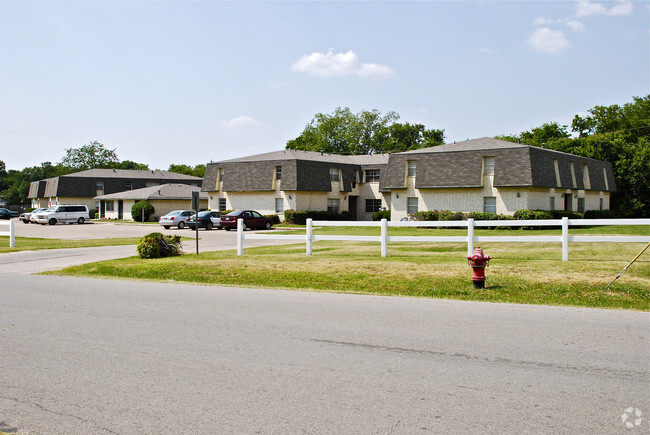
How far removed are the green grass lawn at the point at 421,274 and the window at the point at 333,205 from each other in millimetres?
33752

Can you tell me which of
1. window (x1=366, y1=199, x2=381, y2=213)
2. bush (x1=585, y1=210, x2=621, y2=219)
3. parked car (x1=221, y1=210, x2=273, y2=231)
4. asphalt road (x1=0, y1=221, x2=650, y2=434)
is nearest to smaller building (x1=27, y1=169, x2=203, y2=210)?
window (x1=366, y1=199, x2=381, y2=213)

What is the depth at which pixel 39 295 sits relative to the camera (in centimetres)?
1198

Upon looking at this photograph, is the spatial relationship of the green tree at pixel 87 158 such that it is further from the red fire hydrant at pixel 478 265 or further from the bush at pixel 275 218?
the red fire hydrant at pixel 478 265

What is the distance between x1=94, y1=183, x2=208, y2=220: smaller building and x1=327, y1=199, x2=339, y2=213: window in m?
15.6

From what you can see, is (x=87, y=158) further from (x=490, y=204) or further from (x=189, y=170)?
(x=490, y=204)

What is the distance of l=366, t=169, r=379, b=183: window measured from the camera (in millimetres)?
57656

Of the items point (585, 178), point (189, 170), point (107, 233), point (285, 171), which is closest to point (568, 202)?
point (585, 178)

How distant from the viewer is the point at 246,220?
42469mm

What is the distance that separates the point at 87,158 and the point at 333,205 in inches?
3466

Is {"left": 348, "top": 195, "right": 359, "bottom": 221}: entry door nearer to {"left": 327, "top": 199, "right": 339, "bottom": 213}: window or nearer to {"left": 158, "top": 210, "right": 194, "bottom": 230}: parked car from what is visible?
{"left": 327, "top": 199, "right": 339, "bottom": 213}: window

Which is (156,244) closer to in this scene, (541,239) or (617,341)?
(541,239)

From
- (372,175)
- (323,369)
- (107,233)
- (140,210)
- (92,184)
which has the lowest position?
(323,369)

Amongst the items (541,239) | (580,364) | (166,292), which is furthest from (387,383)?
(541,239)

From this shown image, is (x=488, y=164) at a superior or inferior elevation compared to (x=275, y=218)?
superior
